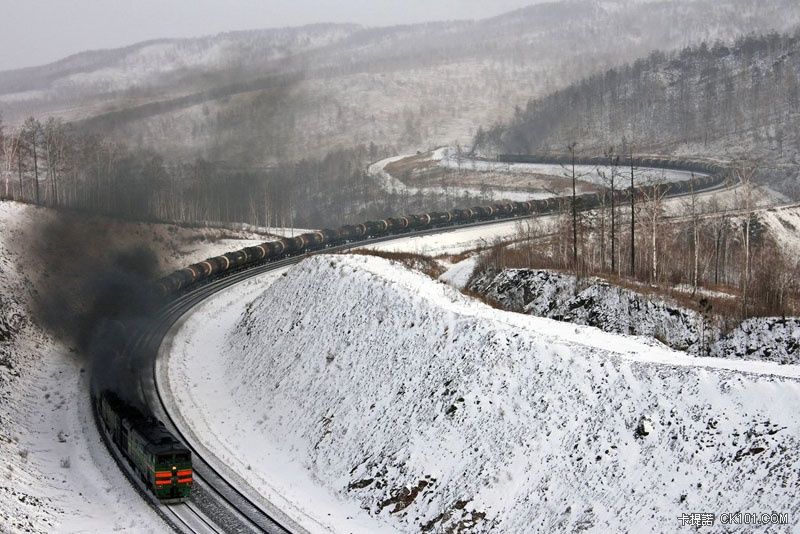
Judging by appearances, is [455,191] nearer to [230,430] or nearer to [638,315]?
[638,315]

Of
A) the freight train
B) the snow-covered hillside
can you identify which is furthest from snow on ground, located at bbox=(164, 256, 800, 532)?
the freight train

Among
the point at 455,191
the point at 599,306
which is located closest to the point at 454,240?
the point at 599,306

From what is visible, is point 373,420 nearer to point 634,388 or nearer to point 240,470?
point 240,470

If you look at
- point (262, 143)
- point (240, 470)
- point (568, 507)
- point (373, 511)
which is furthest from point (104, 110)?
point (568, 507)

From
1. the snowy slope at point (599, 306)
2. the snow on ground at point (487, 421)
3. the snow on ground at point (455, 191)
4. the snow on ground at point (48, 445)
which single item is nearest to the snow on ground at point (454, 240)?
the snowy slope at point (599, 306)

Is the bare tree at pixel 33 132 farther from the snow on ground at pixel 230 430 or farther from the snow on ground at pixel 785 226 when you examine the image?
the snow on ground at pixel 785 226
